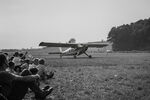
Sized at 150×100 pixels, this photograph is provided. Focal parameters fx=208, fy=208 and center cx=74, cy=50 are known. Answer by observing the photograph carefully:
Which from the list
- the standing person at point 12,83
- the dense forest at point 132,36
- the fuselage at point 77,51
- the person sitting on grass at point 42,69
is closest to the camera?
the standing person at point 12,83

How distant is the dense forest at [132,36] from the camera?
84.1 meters

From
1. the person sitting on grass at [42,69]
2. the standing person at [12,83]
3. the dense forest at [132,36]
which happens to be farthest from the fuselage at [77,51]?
the dense forest at [132,36]

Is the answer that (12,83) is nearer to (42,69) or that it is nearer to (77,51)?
(42,69)

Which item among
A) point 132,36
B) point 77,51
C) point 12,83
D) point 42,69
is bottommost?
point 77,51

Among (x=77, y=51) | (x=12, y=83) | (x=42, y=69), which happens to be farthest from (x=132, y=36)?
(x=12, y=83)

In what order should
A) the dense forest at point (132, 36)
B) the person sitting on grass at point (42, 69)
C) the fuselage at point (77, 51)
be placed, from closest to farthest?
the person sitting on grass at point (42, 69)
the fuselage at point (77, 51)
the dense forest at point (132, 36)

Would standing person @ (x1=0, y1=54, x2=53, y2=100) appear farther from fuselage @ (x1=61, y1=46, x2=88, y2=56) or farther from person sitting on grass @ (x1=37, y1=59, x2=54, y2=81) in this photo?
fuselage @ (x1=61, y1=46, x2=88, y2=56)

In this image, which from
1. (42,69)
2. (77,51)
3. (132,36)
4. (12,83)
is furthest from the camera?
(132,36)

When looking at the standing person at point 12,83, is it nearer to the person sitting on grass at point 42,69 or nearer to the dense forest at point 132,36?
the person sitting on grass at point 42,69

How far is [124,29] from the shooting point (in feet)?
303

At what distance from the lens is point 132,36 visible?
8762 cm

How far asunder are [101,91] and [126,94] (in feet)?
3.27

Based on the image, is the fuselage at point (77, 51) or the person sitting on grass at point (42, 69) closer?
the person sitting on grass at point (42, 69)

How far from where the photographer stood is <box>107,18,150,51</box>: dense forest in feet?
276
